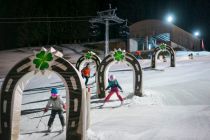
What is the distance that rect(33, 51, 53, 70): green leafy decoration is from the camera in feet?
31.6

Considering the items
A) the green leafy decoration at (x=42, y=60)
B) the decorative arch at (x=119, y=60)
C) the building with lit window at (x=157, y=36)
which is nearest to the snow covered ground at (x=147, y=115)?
the decorative arch at (x=119, y=60)

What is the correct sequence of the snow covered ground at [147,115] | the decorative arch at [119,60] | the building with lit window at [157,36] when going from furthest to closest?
1. the building with lit window at [157,36]
2. the decorative arch at [119,60]
3. the snow covered ground at [147,115]

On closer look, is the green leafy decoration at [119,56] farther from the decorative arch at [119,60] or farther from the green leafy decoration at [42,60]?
the green leafy decoration at [42,60]

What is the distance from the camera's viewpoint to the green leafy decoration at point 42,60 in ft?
31.6

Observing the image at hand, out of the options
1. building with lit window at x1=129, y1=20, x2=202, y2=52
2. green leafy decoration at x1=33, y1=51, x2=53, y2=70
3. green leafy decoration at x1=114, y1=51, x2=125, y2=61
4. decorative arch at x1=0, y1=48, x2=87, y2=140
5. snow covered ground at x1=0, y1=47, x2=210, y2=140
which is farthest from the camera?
building with lit window at x1=129, y1=20, x2=202, y2=52

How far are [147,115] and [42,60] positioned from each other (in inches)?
220

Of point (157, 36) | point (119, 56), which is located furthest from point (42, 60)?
point (157, 36)

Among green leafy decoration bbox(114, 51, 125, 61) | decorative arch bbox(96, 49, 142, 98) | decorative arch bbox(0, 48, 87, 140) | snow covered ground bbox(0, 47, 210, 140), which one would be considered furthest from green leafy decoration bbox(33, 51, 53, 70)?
green leafy decoration bbox(114, 51, 125, 61)

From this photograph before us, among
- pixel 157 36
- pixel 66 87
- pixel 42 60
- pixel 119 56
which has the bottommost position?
pixel 66 87

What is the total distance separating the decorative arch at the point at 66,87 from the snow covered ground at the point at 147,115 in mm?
841

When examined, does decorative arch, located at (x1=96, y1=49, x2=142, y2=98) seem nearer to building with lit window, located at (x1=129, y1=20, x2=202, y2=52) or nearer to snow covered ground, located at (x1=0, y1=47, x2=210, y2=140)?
snow covered ground, located at (x1=0, y1=47, x2=210, y2=140)

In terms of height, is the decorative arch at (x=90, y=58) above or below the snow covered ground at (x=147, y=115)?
above

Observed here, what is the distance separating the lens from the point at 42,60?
31.6 ft

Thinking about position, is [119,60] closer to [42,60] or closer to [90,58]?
[90,58]
